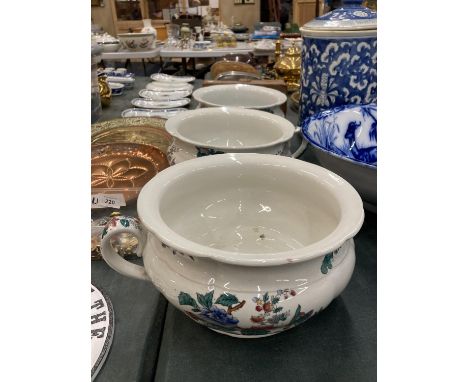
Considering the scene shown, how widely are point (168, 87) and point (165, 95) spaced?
13 centimetres

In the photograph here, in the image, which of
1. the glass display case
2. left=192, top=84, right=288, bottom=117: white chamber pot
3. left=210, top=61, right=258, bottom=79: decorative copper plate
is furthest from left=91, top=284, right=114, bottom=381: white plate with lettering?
the glass display case

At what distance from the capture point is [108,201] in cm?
62

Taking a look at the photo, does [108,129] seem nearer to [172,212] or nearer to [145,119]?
[145,119]

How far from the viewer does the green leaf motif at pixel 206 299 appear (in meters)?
0.35

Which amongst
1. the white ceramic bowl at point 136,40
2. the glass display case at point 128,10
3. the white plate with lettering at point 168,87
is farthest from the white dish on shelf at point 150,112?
the glass display case at point 128,10

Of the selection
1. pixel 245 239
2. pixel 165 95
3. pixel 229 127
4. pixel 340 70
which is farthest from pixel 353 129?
pixel 165 95

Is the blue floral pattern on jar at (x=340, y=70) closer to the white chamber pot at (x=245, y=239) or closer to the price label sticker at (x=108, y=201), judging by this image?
the white chamber pot at (x=245, y=239)

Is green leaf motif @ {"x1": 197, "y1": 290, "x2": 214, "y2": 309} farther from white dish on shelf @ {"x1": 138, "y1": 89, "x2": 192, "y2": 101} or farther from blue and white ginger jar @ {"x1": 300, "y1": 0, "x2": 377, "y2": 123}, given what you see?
white dish on shelf @ {"x1": 138, "y1": 89, "x2": 192, "y2": 101}

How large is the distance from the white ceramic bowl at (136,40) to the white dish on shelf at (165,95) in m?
1.18

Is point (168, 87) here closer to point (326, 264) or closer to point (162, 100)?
point (162, 100)

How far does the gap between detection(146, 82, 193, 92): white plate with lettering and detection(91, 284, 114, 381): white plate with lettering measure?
99 cm

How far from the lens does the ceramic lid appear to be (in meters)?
0.77
